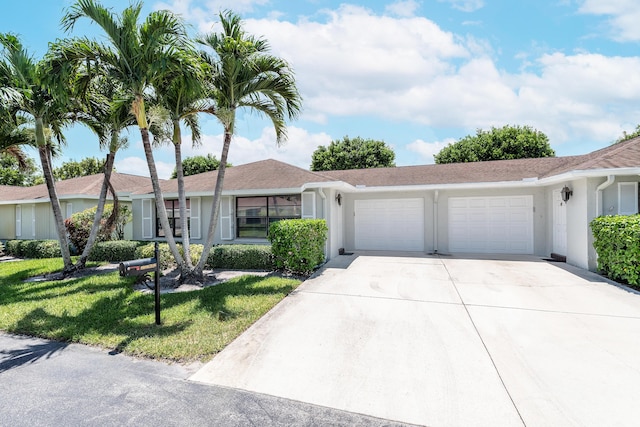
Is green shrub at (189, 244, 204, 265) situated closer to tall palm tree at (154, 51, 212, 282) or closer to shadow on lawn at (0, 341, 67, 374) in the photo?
tall palm tree at (154, 51, 212, 282)

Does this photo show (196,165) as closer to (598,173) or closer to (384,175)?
(384,175)

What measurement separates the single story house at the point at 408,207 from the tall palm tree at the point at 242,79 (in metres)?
2.73

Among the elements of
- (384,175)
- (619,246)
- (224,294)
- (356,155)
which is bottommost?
(224,294)

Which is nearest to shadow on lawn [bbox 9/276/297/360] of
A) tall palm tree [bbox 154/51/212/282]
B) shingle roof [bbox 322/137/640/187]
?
tall palm tree [bbox 154/51/212/282]

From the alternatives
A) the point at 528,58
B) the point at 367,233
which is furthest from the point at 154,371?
the point at 528,58

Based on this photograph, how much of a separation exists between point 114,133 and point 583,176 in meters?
12.9

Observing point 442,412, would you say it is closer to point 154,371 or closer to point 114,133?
point 154,371

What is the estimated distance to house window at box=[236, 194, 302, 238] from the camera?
436 inches

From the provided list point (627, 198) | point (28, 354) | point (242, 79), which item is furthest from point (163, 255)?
point (627, 198)

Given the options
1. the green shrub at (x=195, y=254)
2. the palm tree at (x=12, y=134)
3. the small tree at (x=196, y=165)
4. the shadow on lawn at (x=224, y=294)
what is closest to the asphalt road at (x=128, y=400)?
the shadow on lawn at (x=224, y=294)

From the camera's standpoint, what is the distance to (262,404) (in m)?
2.90

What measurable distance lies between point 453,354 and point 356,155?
25062 millimetres

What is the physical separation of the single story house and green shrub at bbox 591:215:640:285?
143 centimetres

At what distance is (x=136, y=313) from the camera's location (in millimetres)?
5445
